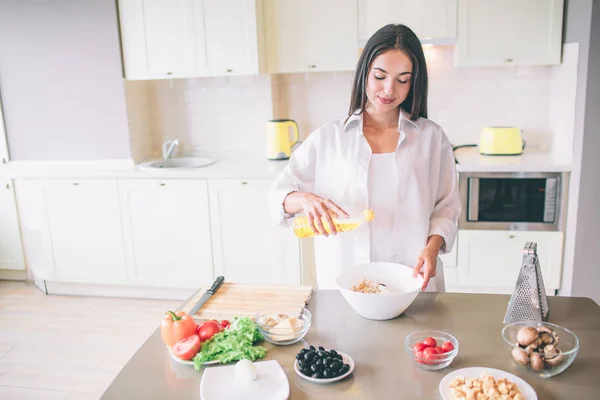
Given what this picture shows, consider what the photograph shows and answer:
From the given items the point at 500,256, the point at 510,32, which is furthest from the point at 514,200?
the point at 510,32

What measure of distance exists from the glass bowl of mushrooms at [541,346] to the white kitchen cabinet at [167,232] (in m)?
2.38

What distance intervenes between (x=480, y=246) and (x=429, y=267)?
6.15 feet

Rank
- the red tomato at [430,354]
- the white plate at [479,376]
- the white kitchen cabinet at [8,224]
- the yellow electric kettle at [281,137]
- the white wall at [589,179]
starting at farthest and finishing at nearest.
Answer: the white kitchen cabinet at [8,224]
the yellow electric kettle at [281,137]
the white wall at [589,179]
the red tomato at [430,354]
the white plate at [479,376]

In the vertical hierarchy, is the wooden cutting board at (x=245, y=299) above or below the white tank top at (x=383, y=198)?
below

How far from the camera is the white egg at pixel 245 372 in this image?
114cm

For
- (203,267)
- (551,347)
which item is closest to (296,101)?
(203,267)

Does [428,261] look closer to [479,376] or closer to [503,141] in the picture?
[479,376]

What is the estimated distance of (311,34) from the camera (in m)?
3.32

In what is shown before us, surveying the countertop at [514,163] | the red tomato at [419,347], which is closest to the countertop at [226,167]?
the countertop at [514,163]

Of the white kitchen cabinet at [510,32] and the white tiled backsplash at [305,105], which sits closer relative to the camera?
the white kitchen cabinet at [510,32]

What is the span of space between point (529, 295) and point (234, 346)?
0.75m

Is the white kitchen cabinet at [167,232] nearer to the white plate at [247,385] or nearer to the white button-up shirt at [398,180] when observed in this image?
the white button-up shirt at [398,180]

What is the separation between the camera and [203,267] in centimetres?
347

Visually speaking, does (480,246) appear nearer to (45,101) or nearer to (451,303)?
(451,303)
